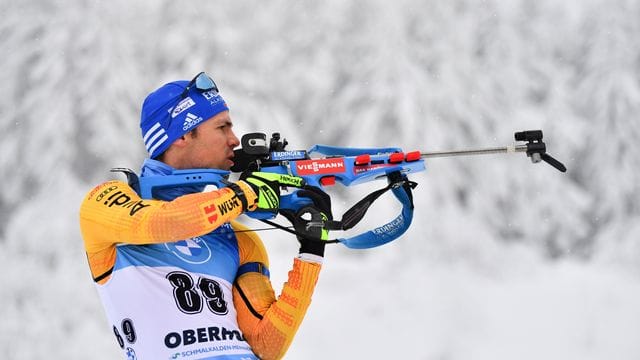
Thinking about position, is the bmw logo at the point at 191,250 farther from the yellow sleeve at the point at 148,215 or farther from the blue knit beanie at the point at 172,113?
the blue knit beanie at the point at 172,113

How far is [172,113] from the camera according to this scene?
2.36m

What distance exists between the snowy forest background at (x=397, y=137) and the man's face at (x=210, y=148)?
2811mm

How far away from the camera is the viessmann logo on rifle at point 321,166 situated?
7.68ft

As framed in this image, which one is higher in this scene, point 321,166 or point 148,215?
point 321,166

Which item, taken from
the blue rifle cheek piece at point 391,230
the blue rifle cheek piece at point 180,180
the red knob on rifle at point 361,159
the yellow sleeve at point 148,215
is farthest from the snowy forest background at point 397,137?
the yellow sleeve at point 148,215

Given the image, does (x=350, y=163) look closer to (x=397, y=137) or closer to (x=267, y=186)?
(x=267, y=186)

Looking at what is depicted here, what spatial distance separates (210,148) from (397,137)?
3790mm

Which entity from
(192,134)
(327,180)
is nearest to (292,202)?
(327,180)

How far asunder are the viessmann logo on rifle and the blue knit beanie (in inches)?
13.8

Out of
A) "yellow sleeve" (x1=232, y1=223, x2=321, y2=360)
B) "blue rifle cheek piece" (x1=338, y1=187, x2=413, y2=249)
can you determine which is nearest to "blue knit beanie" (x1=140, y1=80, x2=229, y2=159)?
"yellow sleeve" (x1=232, y1=223, x2=321, y2=360)

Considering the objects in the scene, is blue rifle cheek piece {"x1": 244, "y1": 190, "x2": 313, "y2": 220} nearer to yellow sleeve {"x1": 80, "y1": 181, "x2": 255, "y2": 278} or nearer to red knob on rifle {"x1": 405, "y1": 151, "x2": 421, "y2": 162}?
yellow sleeve {"x1": 80, "y1": 181, "x2": 255, "y2": 278}

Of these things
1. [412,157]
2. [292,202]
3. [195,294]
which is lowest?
[195,294]

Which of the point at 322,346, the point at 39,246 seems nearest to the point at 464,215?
the point at 322,346

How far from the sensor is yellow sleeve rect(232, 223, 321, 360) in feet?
7.27
